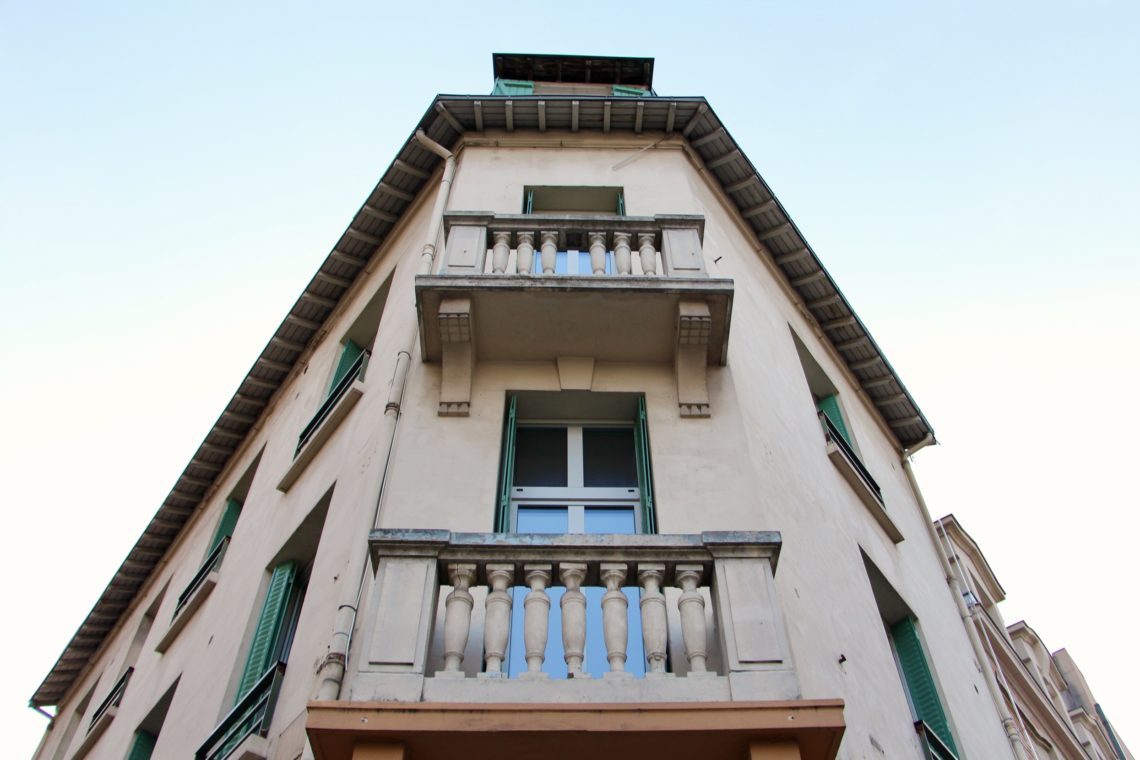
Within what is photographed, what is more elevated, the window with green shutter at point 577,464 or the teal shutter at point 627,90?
the teal shutter at point 627,90

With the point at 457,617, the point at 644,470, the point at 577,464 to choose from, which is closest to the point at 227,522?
the point at 577,464

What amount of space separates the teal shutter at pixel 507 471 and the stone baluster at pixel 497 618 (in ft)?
5.30

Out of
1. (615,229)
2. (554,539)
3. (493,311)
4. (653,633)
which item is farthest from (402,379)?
(653,633)

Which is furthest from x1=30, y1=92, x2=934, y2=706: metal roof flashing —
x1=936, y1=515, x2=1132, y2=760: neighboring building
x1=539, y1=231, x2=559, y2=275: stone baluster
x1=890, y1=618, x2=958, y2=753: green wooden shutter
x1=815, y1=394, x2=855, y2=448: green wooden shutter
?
x1=890, y1=618, x2=958, y2=753: green wooden shutter

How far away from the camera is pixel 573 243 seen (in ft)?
31.6

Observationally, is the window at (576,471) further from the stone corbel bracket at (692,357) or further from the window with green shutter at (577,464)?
the stone corbel bracket at (692,357)

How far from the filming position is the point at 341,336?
42.9 ft

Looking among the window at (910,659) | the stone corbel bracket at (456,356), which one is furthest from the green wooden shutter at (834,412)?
the stone corbel bracket at (456,356)

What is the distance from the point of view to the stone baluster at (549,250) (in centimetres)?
902

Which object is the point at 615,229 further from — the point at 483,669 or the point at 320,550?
the point at 483,669

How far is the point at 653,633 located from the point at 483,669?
44.8 inches

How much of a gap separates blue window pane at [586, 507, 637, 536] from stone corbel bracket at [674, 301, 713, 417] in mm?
1161

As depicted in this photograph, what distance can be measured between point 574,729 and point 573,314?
4394 mm

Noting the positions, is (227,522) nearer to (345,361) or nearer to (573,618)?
→ (345,361)
